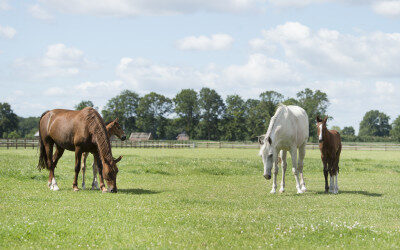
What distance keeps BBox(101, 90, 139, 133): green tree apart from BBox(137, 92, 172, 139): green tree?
2.36 m

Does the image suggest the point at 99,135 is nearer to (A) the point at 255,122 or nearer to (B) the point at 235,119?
(A) the point at 255,122

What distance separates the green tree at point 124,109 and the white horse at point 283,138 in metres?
100

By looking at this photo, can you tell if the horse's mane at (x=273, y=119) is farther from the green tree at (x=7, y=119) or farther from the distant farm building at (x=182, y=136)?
the green tree at (x=7, y=119)

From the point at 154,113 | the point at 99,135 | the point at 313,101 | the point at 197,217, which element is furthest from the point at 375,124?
the point at 197,217

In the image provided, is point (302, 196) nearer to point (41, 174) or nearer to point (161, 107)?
point (41, 174)

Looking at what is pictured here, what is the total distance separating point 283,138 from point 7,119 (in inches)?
4623

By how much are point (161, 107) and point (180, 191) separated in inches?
4072

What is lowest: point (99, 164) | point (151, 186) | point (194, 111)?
point (151, 186)

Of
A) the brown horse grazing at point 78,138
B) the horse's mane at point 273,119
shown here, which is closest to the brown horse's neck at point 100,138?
the brown horse grazing at point 78,138

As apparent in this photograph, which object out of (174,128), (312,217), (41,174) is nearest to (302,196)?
(312,217)

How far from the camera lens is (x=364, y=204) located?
11.3 metres

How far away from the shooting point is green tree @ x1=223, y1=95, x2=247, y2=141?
104m

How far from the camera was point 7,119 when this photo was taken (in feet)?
381

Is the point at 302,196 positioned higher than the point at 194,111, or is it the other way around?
the point at 194,111
